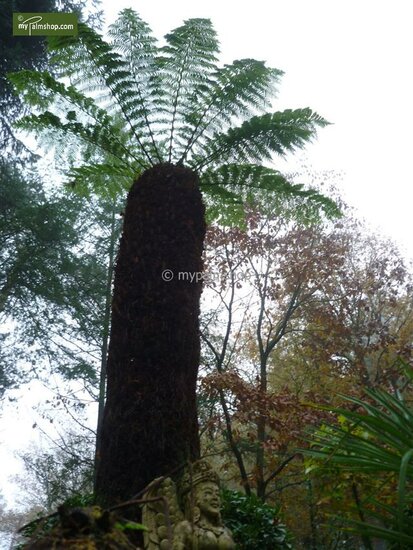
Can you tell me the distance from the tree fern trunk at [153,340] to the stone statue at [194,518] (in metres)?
0.34

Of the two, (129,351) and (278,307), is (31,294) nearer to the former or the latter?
(278,307)

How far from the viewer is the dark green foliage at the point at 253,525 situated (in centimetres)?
341

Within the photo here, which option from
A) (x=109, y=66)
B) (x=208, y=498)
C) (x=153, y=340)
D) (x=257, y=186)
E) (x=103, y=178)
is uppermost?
(x=109, y=66)

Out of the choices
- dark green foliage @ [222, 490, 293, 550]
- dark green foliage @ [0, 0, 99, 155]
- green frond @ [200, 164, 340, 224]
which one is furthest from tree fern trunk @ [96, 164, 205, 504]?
dark green foliage @ [0, 0, 99, 155]

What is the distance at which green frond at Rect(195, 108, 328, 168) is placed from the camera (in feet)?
13.4

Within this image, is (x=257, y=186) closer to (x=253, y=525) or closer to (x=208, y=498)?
(x=253, y=525)

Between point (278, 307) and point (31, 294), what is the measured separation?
506 centimetres

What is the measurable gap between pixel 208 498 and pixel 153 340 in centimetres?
105

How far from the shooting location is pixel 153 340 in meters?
2.94

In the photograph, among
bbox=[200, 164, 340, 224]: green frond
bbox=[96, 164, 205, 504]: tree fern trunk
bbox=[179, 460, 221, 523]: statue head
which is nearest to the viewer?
bbox=[179, 460, 221, 523]: statue head

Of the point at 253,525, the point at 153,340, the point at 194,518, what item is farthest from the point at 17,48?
the point at 194,518

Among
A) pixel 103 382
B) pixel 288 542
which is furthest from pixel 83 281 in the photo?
pixel 288 542

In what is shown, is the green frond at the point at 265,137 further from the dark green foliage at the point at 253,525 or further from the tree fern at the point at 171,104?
the dark green foliage at the point at 253,525

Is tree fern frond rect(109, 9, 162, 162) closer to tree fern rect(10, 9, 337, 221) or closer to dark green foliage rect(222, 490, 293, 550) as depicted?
tree fern rect(10, 9, 337, 221)
